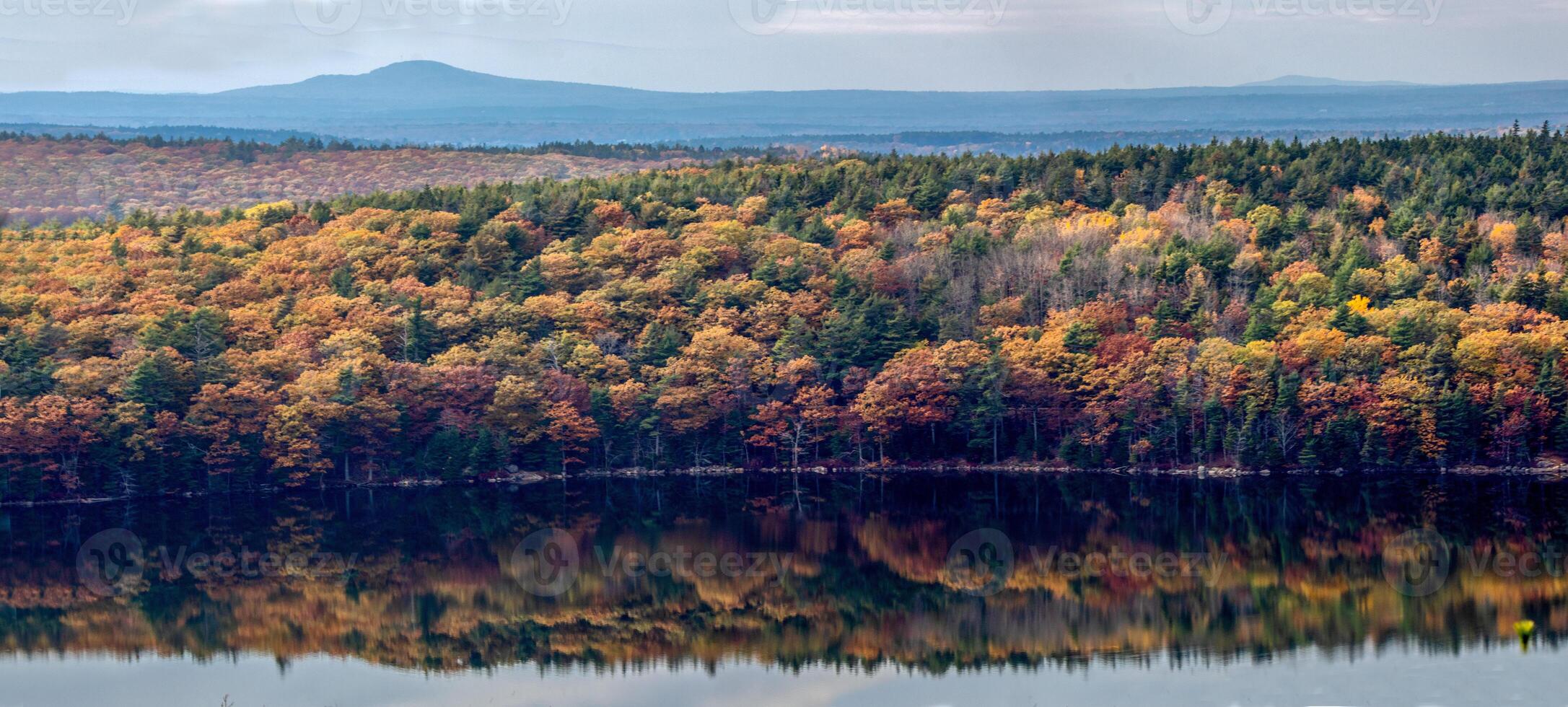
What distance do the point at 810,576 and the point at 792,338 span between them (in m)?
23.6

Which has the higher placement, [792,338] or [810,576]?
[792,338]

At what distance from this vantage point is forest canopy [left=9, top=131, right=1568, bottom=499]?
65.2 meters

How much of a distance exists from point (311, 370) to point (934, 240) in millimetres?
30105

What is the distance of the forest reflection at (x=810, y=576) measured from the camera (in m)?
42.0

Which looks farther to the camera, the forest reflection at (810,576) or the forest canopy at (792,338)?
the forest canopy at (792,338)

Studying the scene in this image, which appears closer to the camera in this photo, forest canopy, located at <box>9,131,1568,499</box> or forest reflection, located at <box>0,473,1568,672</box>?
forest reflection, located at <box>0,473,1568,672</box>

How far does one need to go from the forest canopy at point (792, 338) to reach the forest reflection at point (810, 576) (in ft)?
7.78

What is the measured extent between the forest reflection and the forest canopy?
2.37 m

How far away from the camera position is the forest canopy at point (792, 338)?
65188 millimetres

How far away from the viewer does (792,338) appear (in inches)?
2864

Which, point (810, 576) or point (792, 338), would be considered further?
point (792, 338)

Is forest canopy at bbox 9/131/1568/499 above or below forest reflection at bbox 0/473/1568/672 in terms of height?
above

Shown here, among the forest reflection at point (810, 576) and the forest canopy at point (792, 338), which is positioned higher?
the forest canopy at point (792, 338)

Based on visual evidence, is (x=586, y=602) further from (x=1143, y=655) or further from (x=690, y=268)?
(x=690, y=268)
